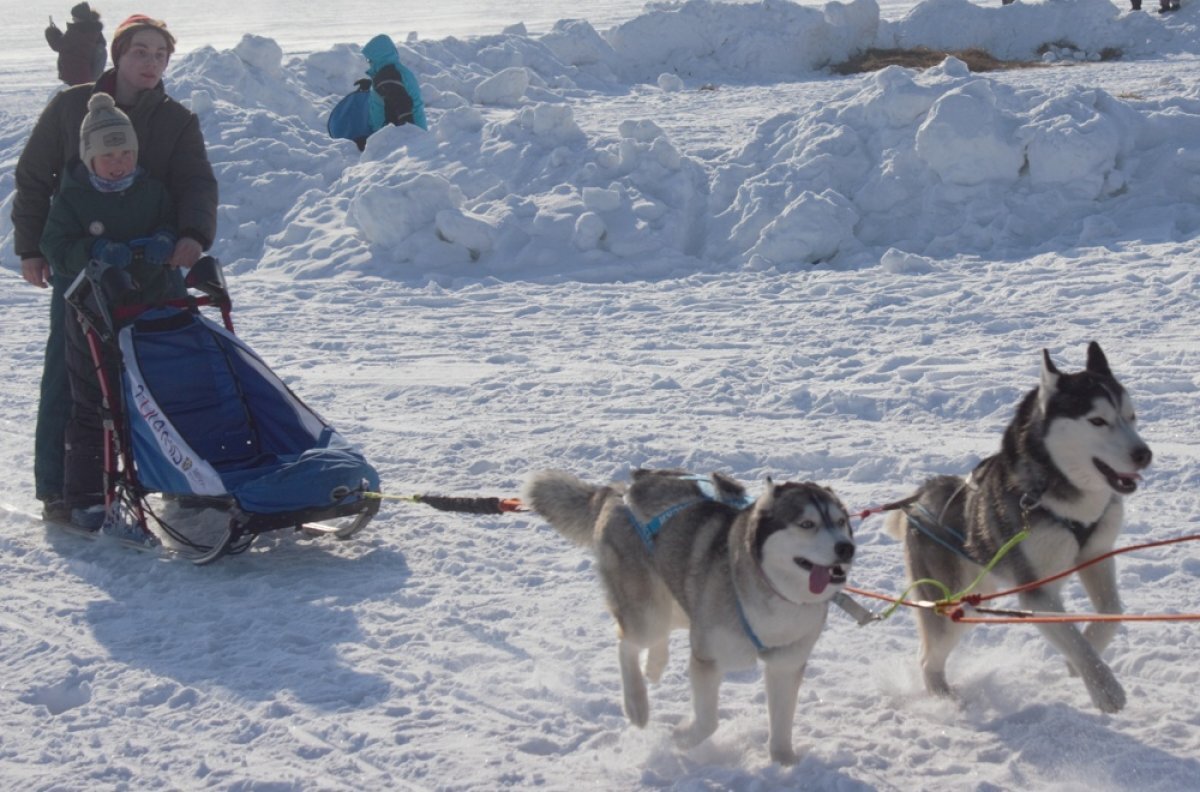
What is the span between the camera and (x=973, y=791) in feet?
10.6

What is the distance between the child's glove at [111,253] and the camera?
5023 mm

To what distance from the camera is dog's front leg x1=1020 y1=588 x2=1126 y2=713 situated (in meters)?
3.35

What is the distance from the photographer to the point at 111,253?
5.03m

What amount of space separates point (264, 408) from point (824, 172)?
5.79m

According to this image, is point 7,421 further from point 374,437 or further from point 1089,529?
point 1089,529

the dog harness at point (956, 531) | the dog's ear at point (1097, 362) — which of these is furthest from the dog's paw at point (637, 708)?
the dog's ear at point (1097, 362)

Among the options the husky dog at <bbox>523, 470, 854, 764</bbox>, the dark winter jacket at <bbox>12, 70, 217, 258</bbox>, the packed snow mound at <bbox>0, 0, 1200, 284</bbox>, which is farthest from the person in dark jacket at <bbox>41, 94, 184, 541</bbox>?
the packed snow mound at <bbox>0, 0, 1200, 284</bbox>

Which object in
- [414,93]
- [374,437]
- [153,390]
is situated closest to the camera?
[153,390]

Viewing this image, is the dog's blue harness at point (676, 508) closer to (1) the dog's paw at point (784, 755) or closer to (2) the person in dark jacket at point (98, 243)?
(1) the dog's paw at point (784, 755)

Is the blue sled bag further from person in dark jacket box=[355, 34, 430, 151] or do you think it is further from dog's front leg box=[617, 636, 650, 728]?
dog's front leg box=[617, 636, 650, 728]

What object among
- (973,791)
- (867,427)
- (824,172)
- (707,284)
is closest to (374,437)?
(867,427)

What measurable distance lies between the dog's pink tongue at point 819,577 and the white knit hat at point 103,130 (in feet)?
10.7

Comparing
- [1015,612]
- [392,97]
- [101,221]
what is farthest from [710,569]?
[392,97]

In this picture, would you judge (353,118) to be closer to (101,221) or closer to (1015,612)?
(101,221)
